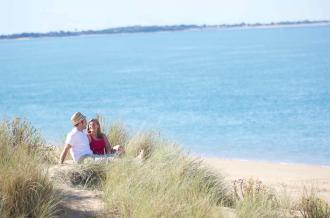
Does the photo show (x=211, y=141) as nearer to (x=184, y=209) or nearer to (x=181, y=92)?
(x=184, y=209)

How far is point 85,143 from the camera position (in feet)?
31.2

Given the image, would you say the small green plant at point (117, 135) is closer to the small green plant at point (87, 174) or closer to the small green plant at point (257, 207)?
the small green plant at point (87, 174)

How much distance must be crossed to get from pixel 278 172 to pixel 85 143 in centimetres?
736

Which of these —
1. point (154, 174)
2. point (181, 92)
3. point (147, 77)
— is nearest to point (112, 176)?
point (154, 174)

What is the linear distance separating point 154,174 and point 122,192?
748 millimetres

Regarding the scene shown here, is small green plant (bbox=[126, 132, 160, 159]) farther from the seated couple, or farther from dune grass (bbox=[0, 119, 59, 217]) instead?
dune grass (bbox=[0, 119, 59, 217])

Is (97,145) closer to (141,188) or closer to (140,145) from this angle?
(140,145)

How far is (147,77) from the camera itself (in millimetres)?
61438

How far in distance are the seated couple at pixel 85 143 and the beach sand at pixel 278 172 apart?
11.0 feet

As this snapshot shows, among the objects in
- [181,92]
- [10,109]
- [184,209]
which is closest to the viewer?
[184,209]

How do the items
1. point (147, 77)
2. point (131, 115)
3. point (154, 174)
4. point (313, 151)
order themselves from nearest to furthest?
point (154, 174) < point (313, 151) < point (131, 115) < point (147, 77)

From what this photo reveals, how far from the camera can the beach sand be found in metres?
13.3

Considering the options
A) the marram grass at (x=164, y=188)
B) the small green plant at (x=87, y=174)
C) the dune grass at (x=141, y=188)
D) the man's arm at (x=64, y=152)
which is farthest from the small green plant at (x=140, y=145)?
the small green plant at (x=87, y=174)

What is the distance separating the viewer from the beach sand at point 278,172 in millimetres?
13281
